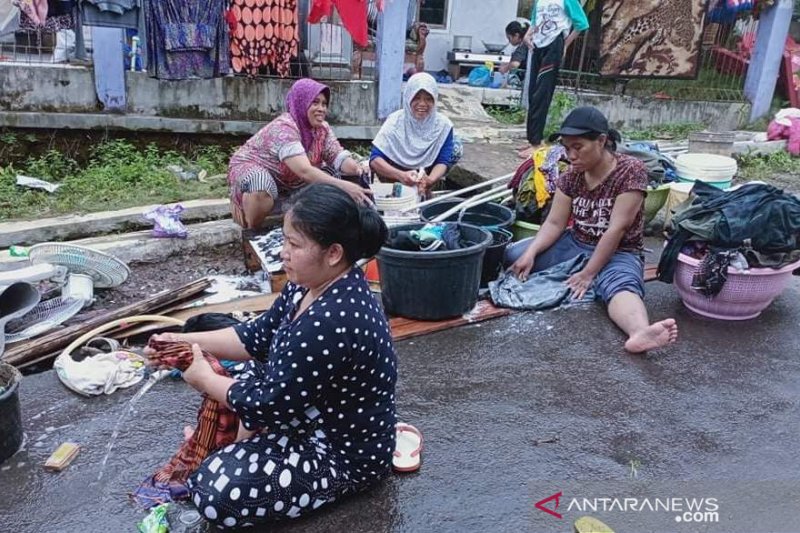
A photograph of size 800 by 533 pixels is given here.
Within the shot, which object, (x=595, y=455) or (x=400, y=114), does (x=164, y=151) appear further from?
(x=595, y=455)

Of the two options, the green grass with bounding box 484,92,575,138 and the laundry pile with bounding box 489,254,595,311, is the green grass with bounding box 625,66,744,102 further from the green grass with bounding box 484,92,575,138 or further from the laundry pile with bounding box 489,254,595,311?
the laundry pile with bounding box 489,254,595,311

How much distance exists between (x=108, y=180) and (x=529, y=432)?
5541mm

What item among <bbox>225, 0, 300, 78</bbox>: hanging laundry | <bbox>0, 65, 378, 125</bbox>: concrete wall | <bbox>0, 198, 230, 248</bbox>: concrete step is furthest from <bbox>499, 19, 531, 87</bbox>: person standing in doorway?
<bbox>0, 198, 230, 248</bbox>: concrete step

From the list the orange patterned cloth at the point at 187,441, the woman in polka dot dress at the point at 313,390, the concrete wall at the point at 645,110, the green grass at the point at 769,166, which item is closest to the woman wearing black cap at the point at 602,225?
the woman in polka dot dress at the point at 313,390

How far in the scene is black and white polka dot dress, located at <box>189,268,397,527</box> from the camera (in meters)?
2.11

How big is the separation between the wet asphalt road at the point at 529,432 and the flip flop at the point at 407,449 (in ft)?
0.14

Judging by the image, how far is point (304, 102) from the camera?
482 cm

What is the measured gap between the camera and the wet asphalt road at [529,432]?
2.47m

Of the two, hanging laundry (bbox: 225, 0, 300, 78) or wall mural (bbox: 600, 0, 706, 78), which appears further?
wall mural (bbox: 600, 0, 706, 78)

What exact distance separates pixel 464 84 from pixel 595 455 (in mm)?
9723

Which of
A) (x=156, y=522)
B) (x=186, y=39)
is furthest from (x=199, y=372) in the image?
(x=186, y=39)

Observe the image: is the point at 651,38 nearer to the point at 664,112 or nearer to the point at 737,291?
the point at 664,112

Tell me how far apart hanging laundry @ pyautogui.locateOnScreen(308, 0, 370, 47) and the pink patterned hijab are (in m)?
2.86

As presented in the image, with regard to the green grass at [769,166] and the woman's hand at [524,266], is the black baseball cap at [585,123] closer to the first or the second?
the woman's hand at [524,266]
